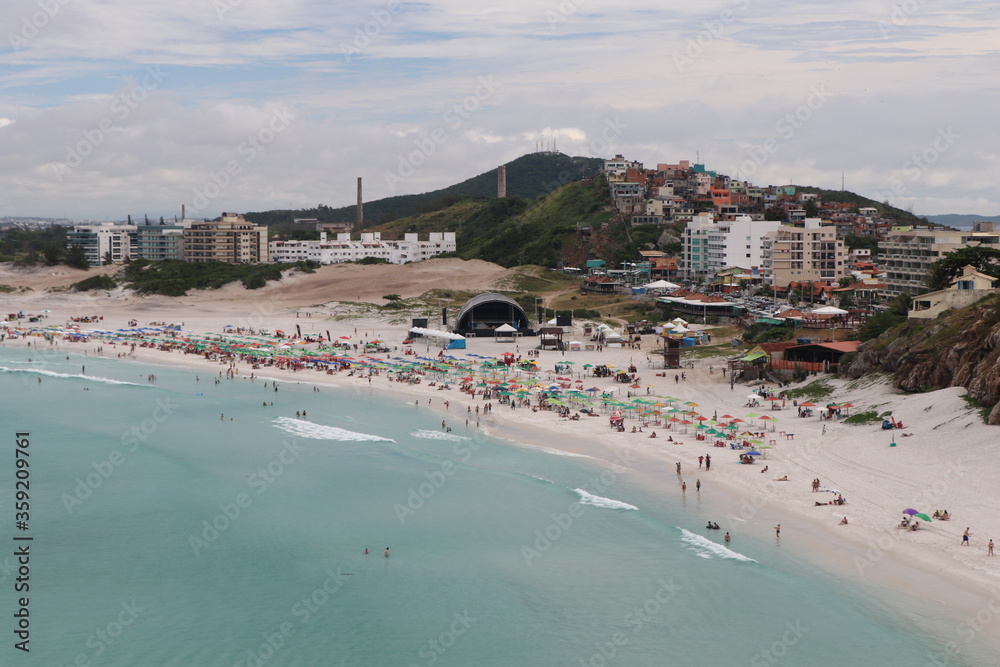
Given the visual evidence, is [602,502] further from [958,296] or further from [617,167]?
[617,167]

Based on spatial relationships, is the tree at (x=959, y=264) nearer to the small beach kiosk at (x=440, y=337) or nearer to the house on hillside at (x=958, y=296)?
the house on hillside at (x=958, y=296)

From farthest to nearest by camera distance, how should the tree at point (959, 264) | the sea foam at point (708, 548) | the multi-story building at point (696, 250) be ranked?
the multi-story building at point (696, 250)
the tree at point (959, 264)
the sea foam at point (708, 548)

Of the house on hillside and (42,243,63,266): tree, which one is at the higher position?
(42,243,63,266): tree

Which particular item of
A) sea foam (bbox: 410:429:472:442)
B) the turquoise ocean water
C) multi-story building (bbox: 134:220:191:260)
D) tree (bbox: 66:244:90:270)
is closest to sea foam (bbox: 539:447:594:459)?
the turquoise ocean water

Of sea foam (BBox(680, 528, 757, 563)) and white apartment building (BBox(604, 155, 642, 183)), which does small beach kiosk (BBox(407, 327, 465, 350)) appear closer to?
sea foam (BBox(680, 528, 757, 563))

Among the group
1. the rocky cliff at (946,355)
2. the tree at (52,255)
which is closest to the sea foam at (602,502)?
the rocky cliff at (946,355)

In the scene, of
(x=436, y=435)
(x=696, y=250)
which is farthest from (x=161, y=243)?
(x=436, y=435)

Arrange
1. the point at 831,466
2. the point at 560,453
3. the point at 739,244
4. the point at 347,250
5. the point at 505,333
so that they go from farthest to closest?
the point at 347,250 < the point at 739,244 < the point at 505,333 < the point at 560,453 < the point at 831,466
